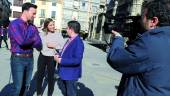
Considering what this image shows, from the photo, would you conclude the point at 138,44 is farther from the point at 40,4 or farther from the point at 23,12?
the point at 40,4

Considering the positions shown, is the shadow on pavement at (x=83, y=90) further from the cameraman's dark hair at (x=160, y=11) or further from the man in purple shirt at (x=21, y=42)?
the cameraman's dark hair at (x=160, y=11)

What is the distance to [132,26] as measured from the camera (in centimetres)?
397

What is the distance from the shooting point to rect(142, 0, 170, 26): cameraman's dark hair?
133 inches

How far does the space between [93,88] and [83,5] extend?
82.2 meters

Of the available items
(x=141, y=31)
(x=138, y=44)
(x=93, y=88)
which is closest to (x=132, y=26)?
(x=141, y=31)

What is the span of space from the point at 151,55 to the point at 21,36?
355 cm

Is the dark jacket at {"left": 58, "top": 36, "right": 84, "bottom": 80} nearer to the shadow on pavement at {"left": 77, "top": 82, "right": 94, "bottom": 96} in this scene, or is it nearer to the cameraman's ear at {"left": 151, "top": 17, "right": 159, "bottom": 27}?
the shadow on pavement at {"left": 77, "top": 82, "right": 94, "bottom": 96}

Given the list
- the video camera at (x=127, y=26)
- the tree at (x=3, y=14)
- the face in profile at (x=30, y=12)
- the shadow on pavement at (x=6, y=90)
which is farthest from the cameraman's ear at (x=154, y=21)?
the tree at (x=3, y=14)

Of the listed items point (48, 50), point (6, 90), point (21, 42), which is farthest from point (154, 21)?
point (6, 90)

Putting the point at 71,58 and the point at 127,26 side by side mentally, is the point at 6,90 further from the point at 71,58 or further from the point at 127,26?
the point at 127,26

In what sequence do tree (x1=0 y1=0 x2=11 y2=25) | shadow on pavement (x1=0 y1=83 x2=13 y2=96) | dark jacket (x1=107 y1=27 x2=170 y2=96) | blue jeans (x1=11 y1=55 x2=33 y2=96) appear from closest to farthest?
dark jacket (x1=107 y1=27 x2=170 y2=96), blue jeans (x1=11 y1=55 x2=33 y2=96), shadow on pavement (x1=0 y1=83 x2=13 y2=96), tree (x1=0 y1=0 x2=11 y2=25)

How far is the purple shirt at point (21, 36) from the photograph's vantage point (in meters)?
6.53

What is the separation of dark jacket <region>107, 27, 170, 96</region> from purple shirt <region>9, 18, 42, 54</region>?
130 inches

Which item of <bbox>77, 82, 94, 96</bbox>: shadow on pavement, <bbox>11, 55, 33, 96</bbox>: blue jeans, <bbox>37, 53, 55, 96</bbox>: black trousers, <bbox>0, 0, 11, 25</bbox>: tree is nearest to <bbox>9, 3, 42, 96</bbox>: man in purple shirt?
<bbox>11, 55, 33, 96</bbox>: blue jeans
